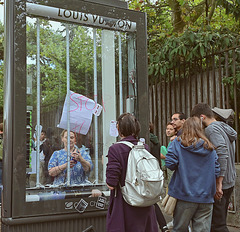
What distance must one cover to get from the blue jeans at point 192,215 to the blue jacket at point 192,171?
71 millimetres

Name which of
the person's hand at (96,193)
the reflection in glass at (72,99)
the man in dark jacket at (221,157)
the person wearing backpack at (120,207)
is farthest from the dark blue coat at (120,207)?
the man in dark jacket at (221,157)

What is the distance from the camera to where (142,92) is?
379 cm

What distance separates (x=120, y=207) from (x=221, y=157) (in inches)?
54.9

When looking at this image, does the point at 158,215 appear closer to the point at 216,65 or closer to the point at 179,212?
the point at 179,212

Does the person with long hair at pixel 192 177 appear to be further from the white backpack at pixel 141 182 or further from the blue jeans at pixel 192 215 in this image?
the white backpack at pixel 141 182

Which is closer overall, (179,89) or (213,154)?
(213,154)

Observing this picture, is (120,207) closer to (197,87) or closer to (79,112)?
(79,112)

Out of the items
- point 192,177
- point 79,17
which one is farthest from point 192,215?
point 79,17

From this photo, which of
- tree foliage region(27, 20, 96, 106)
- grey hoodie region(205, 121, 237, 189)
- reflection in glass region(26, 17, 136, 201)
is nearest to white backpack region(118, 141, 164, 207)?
reflection in glass region(26, 17, 136, 201)

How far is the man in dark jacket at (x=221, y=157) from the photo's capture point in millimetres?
3963

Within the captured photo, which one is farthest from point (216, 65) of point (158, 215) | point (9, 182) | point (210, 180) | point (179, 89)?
point (9, 182)

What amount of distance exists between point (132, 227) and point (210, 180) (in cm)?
100

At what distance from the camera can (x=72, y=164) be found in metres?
3.55

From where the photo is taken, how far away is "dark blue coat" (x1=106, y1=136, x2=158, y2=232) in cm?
308
